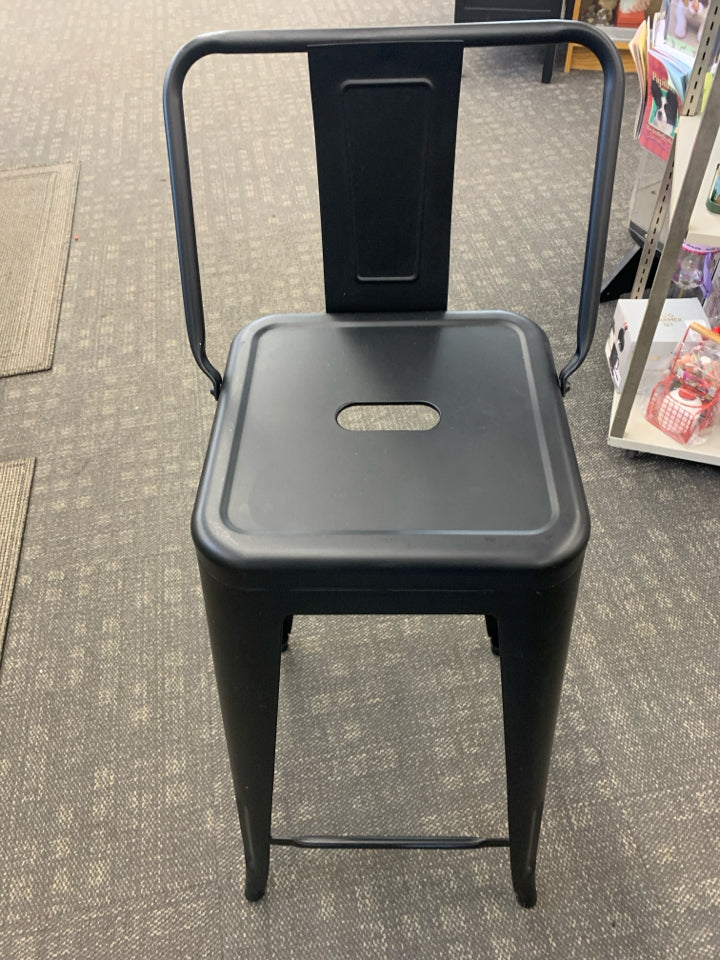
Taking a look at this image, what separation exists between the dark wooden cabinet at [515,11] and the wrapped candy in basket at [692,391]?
5.34ft

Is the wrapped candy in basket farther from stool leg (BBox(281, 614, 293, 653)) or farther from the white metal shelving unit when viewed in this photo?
stool leg (BBox(281, 614, 293, 653))

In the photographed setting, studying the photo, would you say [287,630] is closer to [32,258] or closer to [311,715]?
[311,715]

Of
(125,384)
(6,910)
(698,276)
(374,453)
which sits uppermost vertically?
(374,453)

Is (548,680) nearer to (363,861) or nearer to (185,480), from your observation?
(363,861)

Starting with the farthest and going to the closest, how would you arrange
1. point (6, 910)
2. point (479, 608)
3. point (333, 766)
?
1. point (333, 766)
2. point (6, 910)
3. point (479, 608)

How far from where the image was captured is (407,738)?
45.8 inches

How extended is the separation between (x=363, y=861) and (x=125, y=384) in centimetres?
114

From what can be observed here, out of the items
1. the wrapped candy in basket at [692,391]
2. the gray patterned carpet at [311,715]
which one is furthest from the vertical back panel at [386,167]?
the wrapped candy in basket at [692,391]

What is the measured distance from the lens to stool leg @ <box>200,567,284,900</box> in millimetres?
710

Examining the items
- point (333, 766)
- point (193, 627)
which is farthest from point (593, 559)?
point (193, 627)

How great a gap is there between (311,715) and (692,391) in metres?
0.94

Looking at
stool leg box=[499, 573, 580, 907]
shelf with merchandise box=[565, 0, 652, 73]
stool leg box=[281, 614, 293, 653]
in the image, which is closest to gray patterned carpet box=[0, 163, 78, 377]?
stool leg box=[281, 614, 293, 653]

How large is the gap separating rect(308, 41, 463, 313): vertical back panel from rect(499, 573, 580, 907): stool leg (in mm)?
421

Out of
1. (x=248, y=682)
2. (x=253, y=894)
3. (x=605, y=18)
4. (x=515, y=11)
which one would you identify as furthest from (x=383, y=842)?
(x=605, y=18)
